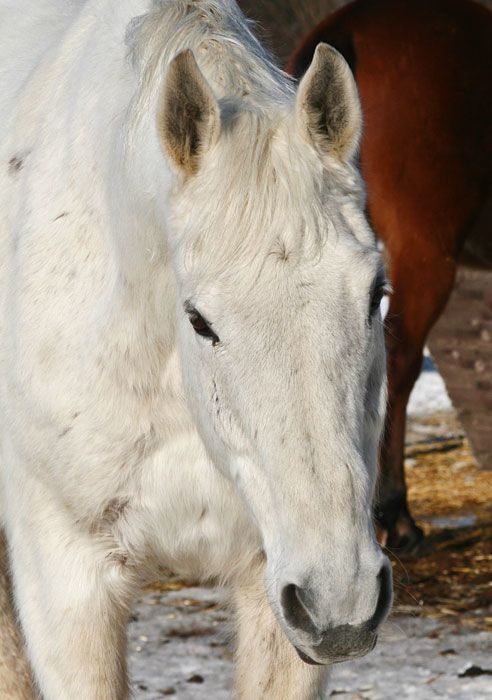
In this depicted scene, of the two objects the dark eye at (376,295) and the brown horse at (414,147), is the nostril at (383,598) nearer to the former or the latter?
the dark eye at (376,295)

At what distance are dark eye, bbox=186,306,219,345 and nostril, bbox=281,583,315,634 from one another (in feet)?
1.45

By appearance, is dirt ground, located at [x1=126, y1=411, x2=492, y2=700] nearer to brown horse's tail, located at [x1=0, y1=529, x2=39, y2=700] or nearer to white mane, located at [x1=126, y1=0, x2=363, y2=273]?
brown horse's tail, located at [x1=0, y1=529, x2=39, y2=700]

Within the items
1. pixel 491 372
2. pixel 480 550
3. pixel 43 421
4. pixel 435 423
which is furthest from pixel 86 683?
pixel 435 423

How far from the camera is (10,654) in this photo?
3416 millimetres

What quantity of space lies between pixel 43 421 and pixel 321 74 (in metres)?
0.95

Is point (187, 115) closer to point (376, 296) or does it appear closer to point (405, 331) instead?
point (376, 296)

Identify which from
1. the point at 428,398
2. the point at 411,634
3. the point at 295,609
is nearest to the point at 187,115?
the point at 295,609

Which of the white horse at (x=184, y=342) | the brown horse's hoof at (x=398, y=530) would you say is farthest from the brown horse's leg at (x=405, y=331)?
the white horse at (x=184, y=342)

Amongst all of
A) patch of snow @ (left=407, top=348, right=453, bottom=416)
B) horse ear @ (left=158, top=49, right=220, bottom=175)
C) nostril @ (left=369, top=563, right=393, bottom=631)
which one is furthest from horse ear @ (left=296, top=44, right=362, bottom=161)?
patch of snow @ (left=407, top=348, right=453, bottom=416)

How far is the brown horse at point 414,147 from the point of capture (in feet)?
17.0

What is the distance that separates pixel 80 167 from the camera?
2754 millimetres

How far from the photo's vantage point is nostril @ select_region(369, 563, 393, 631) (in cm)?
211

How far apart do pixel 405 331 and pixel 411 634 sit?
1323 millimetres

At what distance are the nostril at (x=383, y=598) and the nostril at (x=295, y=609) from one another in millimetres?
103
